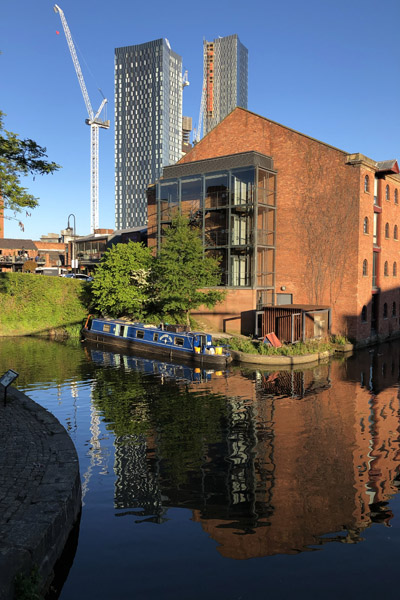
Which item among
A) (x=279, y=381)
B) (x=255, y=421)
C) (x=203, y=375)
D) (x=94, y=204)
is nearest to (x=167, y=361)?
(x=203, y=375)

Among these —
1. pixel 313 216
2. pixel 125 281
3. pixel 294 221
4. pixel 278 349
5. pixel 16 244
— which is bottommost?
pixel 278 349

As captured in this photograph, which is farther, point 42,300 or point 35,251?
point 35,251

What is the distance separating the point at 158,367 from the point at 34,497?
16.1m

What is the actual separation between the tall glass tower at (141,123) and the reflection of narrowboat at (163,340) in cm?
12843

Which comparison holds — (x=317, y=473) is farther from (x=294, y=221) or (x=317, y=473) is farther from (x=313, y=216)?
(x=294, y=221)

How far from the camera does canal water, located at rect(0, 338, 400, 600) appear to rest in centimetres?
710

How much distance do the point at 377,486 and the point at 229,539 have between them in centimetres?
388

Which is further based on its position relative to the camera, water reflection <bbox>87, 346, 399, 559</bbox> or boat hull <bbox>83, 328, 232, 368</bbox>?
boat hull <bbox>83, 328, 232, 368</bbox>

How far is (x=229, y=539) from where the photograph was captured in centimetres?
809

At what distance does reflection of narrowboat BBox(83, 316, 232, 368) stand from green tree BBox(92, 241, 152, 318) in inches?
76.3

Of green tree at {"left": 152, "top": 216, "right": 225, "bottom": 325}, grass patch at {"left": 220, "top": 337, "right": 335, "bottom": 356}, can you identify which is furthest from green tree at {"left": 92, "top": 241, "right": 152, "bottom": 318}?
grass patch at {"left": 220, "top": 337, "right": 335, "bottom": 356}

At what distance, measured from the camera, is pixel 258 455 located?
11953mm

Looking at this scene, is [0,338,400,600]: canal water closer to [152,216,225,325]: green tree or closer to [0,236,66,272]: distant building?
[152,216,225,325]: green tree

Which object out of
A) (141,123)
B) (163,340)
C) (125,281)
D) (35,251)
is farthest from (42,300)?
(141,123)
